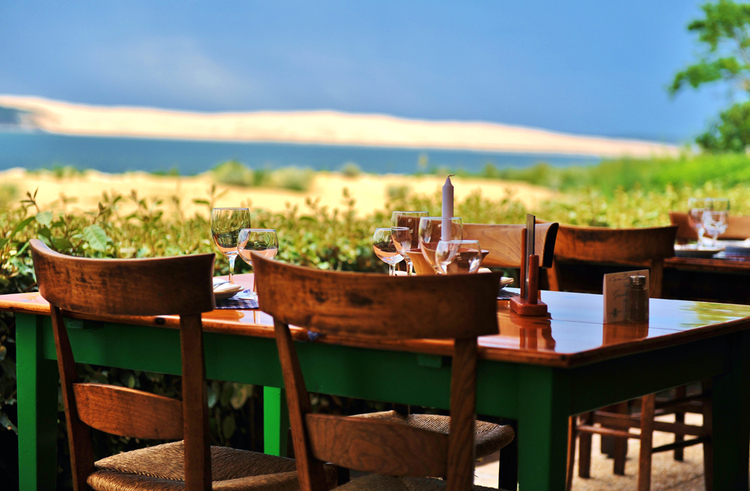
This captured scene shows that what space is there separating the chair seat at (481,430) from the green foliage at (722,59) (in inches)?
497

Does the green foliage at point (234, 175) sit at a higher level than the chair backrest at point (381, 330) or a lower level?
higher

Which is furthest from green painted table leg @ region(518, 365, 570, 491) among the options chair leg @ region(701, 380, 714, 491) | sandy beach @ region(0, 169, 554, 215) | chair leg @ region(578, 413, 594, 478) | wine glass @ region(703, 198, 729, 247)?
sandy beach @ region(0, 169, 554, 215)

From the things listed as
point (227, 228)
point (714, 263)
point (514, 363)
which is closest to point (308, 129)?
point (714, 263)

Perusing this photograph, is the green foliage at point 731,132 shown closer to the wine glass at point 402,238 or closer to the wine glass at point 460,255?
the wine glass at point 402,238

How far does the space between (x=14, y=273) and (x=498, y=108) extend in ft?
191

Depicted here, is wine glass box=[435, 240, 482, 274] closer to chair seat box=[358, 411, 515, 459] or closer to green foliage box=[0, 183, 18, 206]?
chair seat box=[358, 411, 515, 459]

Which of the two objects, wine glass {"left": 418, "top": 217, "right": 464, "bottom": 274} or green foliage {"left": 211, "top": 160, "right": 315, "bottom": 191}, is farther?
green foliage {"left": 211, "top": 160, "right": 315, "bottom": 191}

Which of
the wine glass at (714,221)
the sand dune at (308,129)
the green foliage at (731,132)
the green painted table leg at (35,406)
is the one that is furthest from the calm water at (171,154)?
the green painted table leg at (35,406)

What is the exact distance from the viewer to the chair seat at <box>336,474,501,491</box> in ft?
5.03

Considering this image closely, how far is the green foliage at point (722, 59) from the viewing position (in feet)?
43.7

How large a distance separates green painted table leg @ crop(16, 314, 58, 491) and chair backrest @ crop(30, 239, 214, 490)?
195mm

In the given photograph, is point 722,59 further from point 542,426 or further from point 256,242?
point 542,426

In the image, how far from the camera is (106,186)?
63.3 feet

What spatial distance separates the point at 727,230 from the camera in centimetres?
388
